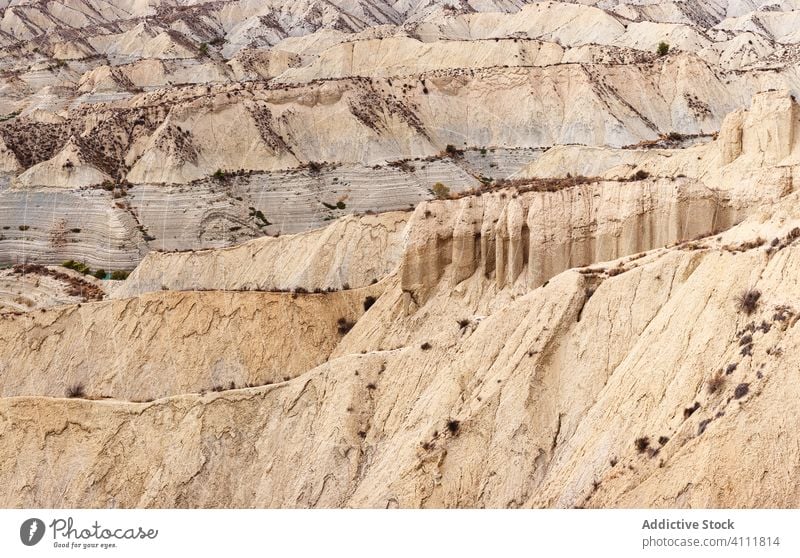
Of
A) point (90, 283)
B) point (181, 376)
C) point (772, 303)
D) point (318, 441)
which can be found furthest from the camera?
point (90, 283)

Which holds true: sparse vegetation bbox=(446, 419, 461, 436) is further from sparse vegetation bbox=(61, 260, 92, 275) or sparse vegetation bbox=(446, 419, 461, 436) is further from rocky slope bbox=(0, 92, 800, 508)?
sparse vegetation bbox=(61, 260, 92, 275)

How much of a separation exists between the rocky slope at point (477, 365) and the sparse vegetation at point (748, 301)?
1.2 inches

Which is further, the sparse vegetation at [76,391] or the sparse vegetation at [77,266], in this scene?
the sparse vegetation at [77,266]

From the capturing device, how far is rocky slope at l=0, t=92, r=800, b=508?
11.9 m

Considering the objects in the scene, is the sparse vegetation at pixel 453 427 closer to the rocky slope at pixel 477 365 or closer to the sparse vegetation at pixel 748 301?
the rocky slope at pixel 477 365

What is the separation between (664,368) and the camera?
42.7 feet

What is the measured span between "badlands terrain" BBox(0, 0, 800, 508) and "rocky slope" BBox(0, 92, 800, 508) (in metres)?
0.05

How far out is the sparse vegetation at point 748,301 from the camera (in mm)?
12516

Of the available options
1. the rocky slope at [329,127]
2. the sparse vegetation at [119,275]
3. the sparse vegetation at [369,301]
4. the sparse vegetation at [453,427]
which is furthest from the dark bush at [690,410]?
the sparse vegetation at [119,275]

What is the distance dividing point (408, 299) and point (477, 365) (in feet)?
20.4

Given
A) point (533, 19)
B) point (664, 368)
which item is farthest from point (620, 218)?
point (533, 19)

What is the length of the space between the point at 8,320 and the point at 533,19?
65.1m
